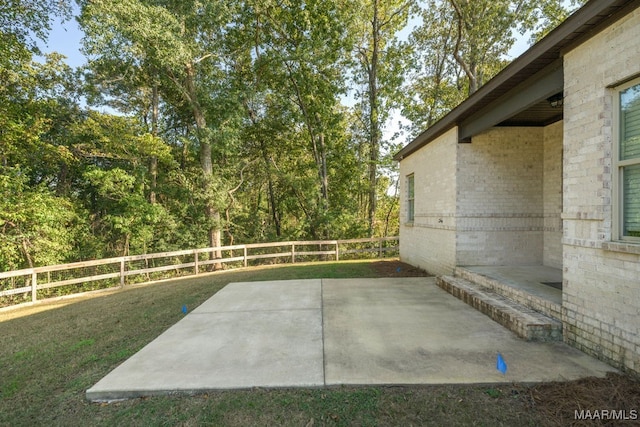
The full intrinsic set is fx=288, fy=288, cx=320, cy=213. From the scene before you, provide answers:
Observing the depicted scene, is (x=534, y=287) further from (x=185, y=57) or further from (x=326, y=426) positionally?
(x=185, y=57)

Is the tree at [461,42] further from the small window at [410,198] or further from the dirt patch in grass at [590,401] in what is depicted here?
the dirt patch in grass at [590,401]

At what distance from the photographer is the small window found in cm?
890

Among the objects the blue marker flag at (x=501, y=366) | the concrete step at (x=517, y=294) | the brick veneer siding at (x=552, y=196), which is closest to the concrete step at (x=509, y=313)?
the concrete step at (x=517, y=294)

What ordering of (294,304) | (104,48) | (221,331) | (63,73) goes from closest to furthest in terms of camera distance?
(221,331), (294,304), (104,48), (63,73)

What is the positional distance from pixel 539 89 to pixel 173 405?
5.35m

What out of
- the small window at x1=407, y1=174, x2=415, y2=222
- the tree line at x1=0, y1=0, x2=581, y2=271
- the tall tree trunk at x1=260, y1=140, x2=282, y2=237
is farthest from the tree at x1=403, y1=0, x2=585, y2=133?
the tall tree trunk at x1=260, y1=140, x2=282, y2=237

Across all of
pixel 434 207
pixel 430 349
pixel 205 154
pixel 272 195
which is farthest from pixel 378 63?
pixel 430 349

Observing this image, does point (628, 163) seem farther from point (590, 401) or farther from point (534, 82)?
point (590, 401)

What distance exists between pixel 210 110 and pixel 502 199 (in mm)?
10138

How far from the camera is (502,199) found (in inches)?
232

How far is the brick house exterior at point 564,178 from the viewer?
104 inches

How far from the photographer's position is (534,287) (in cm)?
420

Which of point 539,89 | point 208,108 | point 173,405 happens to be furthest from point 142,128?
point 539,89

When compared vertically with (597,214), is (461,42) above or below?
above
